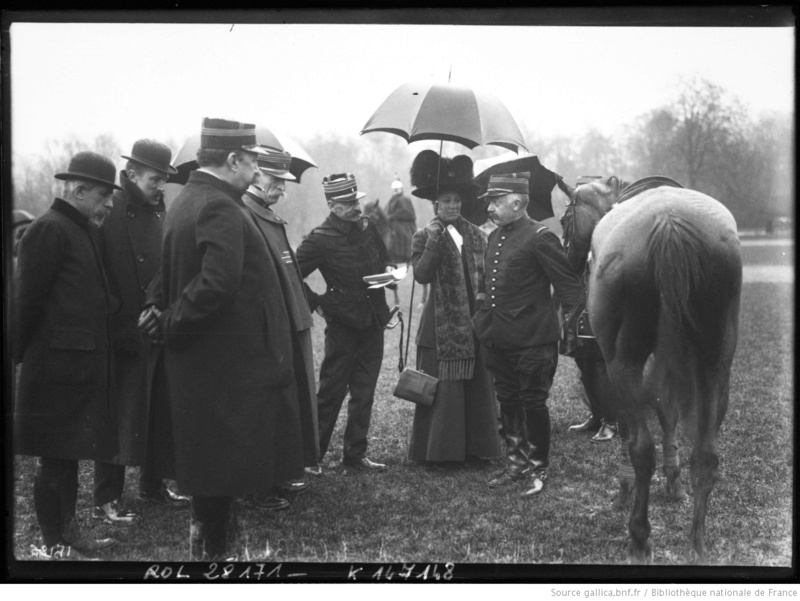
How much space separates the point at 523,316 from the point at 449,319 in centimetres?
65

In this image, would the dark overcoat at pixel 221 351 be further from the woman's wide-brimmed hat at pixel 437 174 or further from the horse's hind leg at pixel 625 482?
the horse's hind leg at pixel 625 482

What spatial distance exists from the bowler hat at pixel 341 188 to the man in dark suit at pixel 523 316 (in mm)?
950

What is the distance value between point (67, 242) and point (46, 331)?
521 millimetres

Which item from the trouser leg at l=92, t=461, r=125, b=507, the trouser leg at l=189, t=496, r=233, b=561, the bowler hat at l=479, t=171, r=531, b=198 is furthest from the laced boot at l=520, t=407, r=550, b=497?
the trouser leg at l=92, t=461, r=125, b=507

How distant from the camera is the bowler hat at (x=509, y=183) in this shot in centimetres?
548

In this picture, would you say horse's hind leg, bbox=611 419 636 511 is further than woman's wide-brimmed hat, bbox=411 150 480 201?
No

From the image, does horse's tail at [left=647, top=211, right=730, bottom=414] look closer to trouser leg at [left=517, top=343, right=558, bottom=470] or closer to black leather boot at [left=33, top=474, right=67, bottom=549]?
trouser leg at [left=517, top=343, right=558, bottom=470]

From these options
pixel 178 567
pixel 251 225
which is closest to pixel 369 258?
pixel 251 225

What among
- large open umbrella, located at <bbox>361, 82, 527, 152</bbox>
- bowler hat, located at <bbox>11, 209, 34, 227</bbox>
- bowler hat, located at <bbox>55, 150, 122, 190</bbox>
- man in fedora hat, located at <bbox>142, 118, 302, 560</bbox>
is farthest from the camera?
large open umbrella, located at <bbox>361, 82, 527, 152</bbox>

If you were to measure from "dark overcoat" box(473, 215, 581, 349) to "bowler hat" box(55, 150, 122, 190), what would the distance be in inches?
101

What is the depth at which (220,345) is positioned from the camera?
426 cm

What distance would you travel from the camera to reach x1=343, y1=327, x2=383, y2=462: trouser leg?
5.87 metres

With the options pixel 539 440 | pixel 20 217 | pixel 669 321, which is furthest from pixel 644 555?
pixel 20 217

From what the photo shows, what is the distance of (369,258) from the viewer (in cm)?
571
